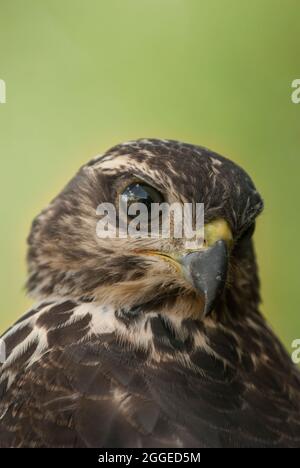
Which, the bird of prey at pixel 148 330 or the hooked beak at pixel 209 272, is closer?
the bird of prey at pixel 148 330

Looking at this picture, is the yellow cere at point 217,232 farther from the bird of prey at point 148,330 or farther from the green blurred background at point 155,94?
the green blurred background at point 155,94

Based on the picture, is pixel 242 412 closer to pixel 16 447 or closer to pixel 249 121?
pixel 16 447

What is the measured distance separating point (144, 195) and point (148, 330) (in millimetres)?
299

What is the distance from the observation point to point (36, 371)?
1.51 metres

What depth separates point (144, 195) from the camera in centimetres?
167

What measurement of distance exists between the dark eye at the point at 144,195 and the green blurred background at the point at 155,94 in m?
0.51

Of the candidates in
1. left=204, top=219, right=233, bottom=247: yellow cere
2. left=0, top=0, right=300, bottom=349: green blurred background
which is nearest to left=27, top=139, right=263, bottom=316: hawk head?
A: left=204, top=219, right=233, bottom=247: yellow cere

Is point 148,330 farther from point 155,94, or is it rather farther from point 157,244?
point 155,94

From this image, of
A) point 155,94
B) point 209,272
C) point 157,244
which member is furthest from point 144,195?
point 155,94

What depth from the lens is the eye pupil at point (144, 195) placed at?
167cm

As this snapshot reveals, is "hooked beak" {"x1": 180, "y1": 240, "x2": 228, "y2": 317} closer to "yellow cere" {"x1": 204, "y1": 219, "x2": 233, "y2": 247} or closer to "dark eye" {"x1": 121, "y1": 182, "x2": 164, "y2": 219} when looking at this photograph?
"yellow cere" {"x1": 204, "y1": 219, "x2": 233, "y2": 247}

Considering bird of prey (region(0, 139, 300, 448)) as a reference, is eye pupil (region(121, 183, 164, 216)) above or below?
above

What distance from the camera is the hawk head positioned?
5.32ft

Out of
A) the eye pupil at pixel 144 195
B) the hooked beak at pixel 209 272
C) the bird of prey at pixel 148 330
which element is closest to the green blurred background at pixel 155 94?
the bird of prey at pixel 148 330
